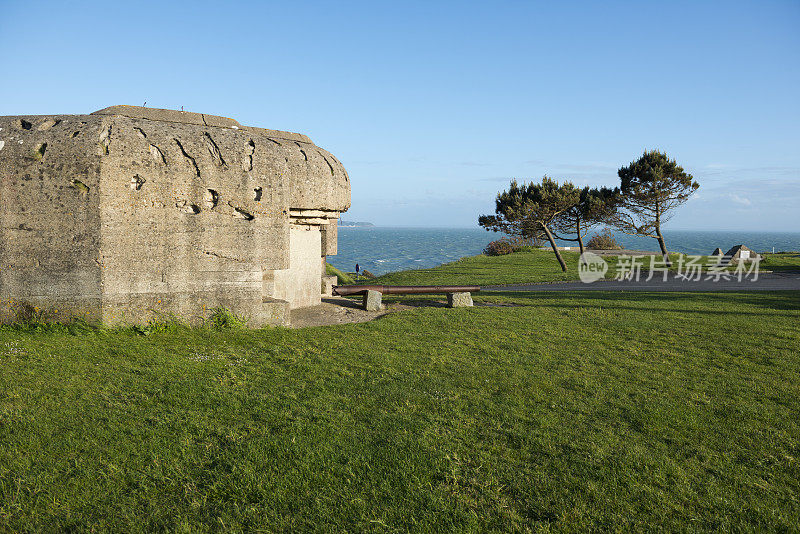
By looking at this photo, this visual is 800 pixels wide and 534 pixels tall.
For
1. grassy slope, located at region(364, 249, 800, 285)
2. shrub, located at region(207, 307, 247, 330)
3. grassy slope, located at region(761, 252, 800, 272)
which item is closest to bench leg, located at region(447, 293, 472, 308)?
shrub, located at region(207, 307, 247, 330)

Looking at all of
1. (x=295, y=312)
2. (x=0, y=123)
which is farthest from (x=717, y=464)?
(x=0, y=123)

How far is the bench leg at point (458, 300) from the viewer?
1118 centimetres

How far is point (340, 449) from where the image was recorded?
3.90 metres

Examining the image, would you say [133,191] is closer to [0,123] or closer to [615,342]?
[0,123]

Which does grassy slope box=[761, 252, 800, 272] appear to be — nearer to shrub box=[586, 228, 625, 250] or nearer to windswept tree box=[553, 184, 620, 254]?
windswept tree box=[553, 184, 620, 254]

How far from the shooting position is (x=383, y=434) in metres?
4.18

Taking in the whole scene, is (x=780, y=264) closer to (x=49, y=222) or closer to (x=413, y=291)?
(x=413, y=291)

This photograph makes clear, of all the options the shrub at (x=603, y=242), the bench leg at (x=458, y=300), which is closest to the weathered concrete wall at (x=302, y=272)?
the bench leg at (x=458, y=300)

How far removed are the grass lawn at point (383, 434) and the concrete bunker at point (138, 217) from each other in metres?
0.52

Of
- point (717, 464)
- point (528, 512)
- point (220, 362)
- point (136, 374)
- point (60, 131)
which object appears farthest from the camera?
point (60, 131)

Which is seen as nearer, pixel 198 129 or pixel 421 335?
pixel 198 129

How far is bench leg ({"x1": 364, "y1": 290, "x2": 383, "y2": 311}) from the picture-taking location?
10211 millimetres

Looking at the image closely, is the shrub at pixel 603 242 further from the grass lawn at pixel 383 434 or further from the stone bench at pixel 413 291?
the grass lawn at pixel 383 434

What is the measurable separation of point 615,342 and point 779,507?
4.85m
